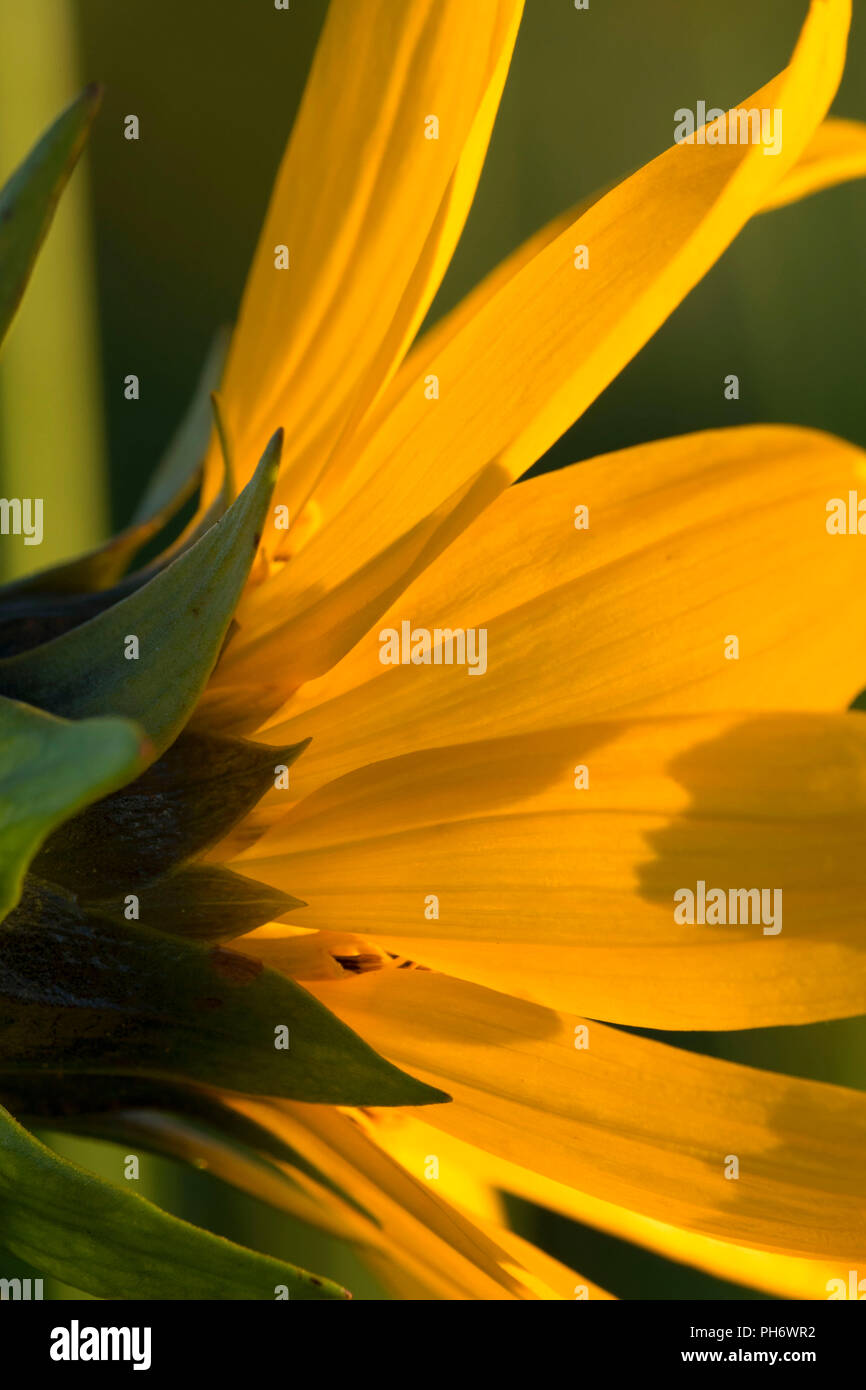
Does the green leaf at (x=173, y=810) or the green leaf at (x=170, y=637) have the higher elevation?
the green leaf at (x=170, y=637)

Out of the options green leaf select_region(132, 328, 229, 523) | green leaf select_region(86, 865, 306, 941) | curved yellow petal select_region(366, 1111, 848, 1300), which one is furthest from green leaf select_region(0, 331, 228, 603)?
curved yellow petal select_region(366, 1111, 848, 1300)

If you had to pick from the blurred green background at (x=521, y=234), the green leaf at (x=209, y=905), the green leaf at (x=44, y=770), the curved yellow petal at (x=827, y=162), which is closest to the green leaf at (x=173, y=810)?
the green leaf at (x=209, y=905)

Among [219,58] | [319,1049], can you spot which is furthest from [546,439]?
[219,58]

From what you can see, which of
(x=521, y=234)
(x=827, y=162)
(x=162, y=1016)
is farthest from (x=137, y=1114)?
(x=521, y=234)

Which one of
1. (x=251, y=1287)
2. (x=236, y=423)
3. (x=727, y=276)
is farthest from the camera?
(x=727, y=276)

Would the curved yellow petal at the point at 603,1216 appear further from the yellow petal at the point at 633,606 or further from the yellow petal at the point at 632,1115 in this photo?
the yellow petal at the point at 633,606

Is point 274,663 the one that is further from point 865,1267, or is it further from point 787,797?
point 865,1267
